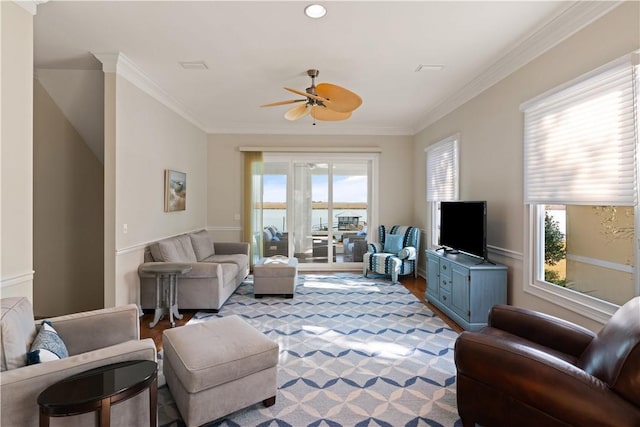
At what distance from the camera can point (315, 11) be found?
2447mm

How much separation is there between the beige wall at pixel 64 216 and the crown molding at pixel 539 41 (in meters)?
4.65

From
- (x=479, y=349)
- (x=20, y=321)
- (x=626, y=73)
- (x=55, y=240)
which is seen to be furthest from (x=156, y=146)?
(x=626, y=73)

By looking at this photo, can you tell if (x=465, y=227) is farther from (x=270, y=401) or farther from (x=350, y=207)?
(x=350, y=207)

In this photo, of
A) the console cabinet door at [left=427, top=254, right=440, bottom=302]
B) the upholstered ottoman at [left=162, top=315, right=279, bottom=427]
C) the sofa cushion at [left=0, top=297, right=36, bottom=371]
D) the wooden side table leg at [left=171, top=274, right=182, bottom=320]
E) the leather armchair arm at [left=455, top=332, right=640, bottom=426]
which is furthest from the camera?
the console cabinet door at [left=427, top=254, right=440, bottom=302]

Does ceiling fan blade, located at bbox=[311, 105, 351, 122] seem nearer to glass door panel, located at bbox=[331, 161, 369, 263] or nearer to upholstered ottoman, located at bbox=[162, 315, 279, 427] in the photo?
upholstered ottoman, located at bbox=[162, 315, 279, 427]

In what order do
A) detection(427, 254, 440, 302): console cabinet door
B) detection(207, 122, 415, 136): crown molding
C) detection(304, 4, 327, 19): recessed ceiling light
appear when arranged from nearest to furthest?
detection(304, 4, 327, 19): recessed ceiling light
detection(427, 254, 440, 302): console cabinet door
detection(207, 122, 415, 136): crown molding

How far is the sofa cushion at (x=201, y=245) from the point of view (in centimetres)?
500

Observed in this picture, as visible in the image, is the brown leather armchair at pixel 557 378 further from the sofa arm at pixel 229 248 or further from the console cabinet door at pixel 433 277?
the sofa arm at pixel 229 248

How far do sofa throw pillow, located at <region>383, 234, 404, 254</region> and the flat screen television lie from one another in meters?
1.49

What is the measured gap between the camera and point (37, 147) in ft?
12.0

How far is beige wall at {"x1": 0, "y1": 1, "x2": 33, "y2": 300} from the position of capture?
83.2 inches

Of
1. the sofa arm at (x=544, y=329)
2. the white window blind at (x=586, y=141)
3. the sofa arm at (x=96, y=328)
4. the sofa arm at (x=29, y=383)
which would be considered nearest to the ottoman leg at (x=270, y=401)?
the sofa arm at (x=29, y=383)

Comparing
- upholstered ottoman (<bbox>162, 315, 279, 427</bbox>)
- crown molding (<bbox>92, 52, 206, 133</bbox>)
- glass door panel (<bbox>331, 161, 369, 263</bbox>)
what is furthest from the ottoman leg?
glass door panel (<bbox>331, 161, 369, 263</bbox>)

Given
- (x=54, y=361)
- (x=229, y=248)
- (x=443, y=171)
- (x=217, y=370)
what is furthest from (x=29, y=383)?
(x=443, y=171)
